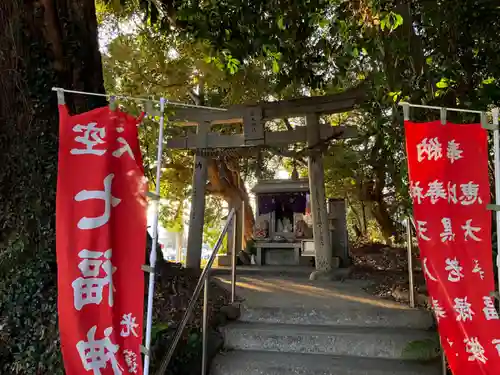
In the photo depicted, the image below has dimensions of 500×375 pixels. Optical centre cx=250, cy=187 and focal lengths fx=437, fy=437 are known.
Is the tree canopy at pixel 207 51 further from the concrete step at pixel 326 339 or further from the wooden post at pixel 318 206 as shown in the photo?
the wooden post at pixel 318 206

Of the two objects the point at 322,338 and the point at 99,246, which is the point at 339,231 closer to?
the point at 322,338

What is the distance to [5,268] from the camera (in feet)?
12.1

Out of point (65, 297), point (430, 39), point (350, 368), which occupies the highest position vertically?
point (430, 39)

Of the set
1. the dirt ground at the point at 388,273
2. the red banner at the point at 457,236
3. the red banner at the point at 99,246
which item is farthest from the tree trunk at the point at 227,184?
the red banner at the point at 457,236

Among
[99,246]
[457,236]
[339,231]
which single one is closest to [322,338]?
[457,236]

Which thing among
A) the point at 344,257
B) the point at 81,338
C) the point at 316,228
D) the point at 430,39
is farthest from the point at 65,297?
the point at 344,257

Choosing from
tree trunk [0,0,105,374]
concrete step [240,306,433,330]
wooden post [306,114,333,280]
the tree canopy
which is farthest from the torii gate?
tree trunk [0,0,105,374]

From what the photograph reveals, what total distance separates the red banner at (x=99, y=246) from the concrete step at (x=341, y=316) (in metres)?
2.22

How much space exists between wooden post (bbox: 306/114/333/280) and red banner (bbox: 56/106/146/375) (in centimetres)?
538

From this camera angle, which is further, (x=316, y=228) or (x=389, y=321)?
(x=316, y=228)

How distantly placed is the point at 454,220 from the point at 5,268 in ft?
11.5

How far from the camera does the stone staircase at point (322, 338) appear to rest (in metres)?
3.63

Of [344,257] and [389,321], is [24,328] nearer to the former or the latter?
[389,321]

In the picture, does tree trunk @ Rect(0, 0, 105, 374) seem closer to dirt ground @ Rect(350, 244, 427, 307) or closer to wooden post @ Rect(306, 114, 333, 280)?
dirt ground @ Rect(350, 244, 427, 307)
